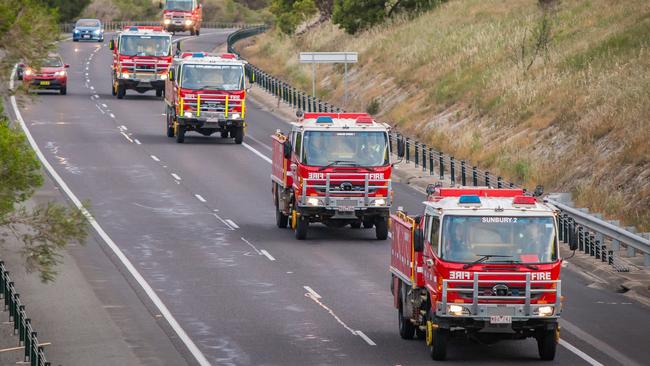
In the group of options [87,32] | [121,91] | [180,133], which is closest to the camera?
[180,133]

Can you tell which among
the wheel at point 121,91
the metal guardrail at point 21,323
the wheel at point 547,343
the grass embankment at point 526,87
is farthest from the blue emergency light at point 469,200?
the wheel at point 121,91

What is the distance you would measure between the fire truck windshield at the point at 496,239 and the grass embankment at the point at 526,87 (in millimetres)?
15301

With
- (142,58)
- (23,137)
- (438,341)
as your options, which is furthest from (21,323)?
(142,58)

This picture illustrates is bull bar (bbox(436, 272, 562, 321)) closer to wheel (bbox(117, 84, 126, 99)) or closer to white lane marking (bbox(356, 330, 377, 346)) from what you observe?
white lane marking (bbox(356, 330, 377, 346))

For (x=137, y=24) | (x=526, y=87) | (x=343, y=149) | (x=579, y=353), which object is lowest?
(x=137, y=24)

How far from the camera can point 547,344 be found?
2408 centimetres

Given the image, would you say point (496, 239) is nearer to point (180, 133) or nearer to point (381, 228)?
point (381, 228)

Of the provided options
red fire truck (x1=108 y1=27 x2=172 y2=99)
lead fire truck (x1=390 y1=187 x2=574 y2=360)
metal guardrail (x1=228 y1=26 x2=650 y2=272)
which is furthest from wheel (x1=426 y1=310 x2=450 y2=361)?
red fire truck (x1=108 y1=27 x2=172 y2=99)

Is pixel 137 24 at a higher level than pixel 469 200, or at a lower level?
lower

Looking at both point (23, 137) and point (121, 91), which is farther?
point (121, 91)

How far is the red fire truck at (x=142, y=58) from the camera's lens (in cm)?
7350

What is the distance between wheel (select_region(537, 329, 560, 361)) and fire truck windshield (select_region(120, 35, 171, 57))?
51.4m

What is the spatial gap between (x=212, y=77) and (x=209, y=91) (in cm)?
54

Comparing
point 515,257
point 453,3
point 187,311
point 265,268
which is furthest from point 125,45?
point 515,257
